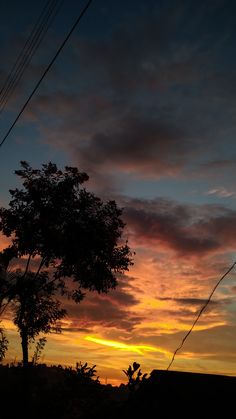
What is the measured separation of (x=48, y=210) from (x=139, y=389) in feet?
54.3

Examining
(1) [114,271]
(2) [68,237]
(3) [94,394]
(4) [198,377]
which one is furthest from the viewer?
(1) [114,271]

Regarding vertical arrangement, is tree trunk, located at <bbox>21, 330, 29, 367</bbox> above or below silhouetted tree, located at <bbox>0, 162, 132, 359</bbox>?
below

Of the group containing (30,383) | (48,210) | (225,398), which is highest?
(48,210)

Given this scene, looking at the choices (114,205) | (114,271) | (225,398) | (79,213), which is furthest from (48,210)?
(225,398)

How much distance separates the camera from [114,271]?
1163 inches

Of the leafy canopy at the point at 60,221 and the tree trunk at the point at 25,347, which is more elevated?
the leafy canopy at the point at 60,221

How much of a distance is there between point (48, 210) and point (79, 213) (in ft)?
6.43

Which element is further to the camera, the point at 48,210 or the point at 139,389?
the point at 48,210

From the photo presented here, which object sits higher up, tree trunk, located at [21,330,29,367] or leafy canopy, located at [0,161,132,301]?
leafy canopy, located at [0,161,132,301]

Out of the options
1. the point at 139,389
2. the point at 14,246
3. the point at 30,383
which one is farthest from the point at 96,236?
the point at 139,389

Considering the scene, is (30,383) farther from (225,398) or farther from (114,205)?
(225,398)

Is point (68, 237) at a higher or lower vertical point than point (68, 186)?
lower

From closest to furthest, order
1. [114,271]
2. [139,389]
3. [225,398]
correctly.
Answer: [225,398] → [139,389] → [114,271]

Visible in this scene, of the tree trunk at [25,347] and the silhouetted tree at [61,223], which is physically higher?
the silhouetted tree at [61,223]
